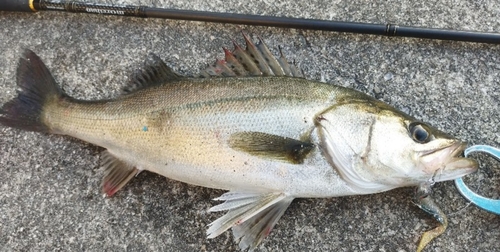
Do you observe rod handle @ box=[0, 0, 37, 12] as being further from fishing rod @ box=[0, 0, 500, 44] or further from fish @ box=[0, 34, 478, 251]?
fish @ box=[0, 34, 478, 251]

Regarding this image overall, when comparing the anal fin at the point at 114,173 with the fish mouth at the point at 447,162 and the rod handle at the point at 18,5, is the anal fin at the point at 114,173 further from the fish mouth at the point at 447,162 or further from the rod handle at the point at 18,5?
the fish mouth at the point at 447,162

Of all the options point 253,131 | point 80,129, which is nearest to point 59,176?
point 80,129

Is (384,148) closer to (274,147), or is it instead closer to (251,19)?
(274,147)

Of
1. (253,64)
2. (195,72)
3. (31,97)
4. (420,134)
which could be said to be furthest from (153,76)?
(420,134)

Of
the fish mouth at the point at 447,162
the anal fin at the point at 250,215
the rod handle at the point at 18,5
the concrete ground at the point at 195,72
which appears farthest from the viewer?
the rod handle at the point at 18,5

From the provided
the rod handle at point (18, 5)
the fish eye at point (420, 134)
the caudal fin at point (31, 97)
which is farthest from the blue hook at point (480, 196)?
the rod handle at point (18, 5)

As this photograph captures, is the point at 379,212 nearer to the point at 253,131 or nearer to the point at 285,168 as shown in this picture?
the point at 285,168

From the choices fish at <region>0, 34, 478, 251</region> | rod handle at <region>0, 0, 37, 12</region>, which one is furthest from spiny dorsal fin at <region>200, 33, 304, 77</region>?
rod handle at <region>0, 0, 37, 12</region>
